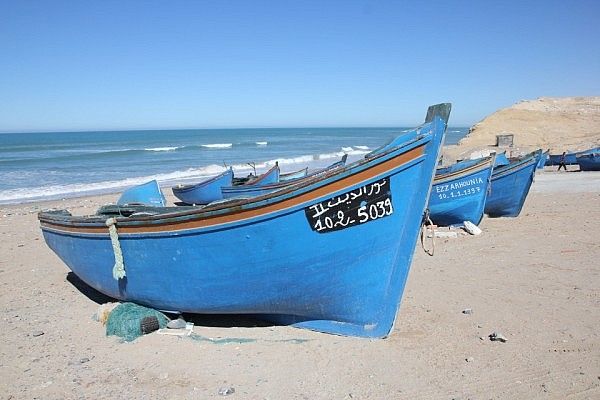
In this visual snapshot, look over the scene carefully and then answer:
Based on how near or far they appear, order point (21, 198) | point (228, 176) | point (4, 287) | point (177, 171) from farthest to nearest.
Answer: point (177, 171), point (21, 198), point (228, 176), point (4, 287)

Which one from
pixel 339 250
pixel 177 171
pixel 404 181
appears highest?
pixel 404 181

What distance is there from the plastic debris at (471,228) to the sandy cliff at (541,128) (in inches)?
769

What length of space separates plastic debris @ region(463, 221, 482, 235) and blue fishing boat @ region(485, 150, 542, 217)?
1815 millimetres

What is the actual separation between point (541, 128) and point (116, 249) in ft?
119

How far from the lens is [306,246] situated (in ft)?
14.1

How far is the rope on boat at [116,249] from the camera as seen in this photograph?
512 cm

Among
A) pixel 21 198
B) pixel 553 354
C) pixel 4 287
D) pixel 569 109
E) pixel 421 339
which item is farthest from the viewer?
pixel 569 109

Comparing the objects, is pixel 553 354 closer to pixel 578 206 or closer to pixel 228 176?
pixel 578 206

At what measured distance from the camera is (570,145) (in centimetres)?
2967

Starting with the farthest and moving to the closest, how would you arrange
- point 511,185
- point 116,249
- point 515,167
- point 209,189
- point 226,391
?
point 209,189, point 511,185, point 515,167, point 116,249, point 226,391

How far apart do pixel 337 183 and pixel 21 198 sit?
18600 mm

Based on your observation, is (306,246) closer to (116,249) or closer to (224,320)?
(224,320)

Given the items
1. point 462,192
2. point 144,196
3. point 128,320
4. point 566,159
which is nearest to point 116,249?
point 128,320

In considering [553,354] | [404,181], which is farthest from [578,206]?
[404,181]
